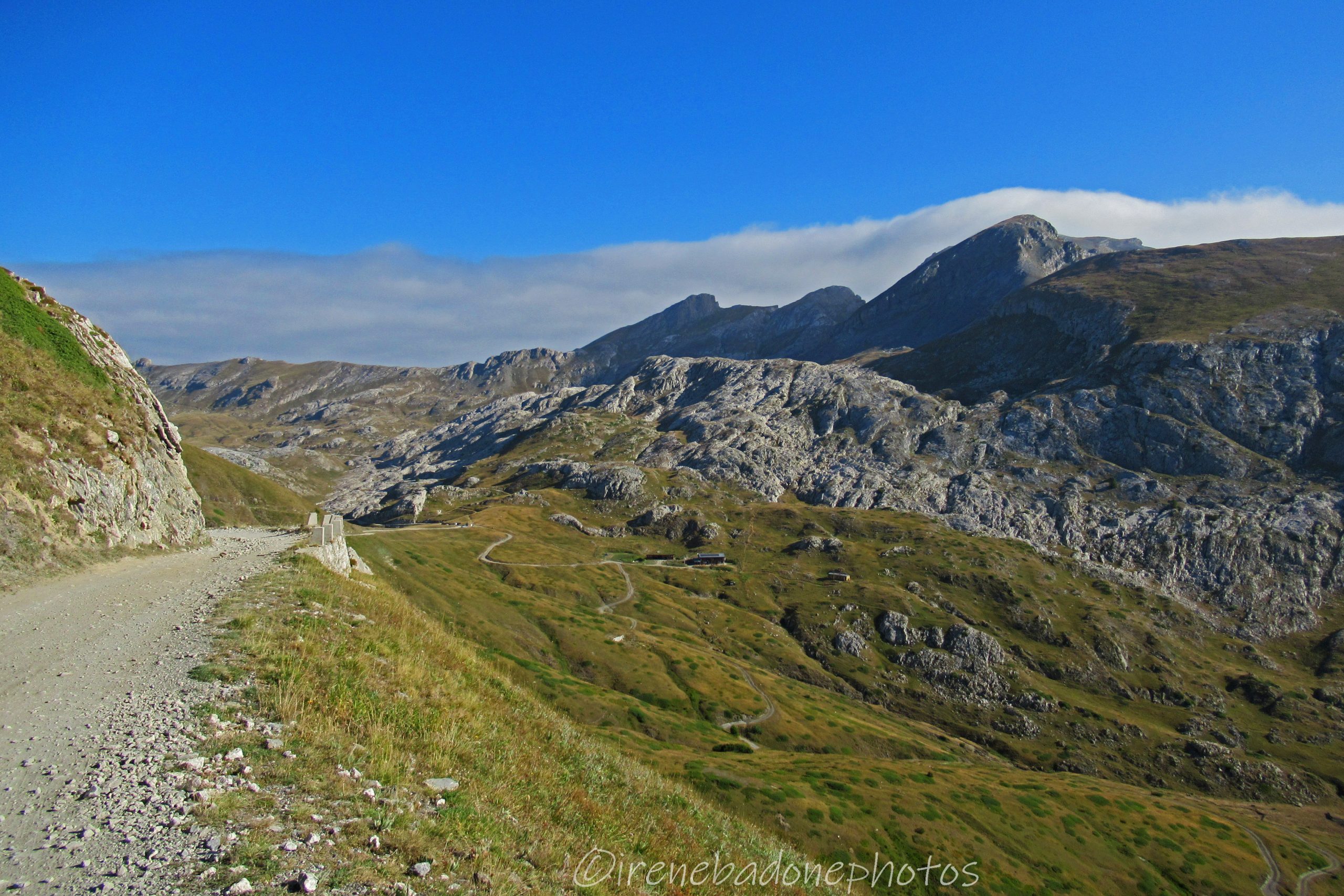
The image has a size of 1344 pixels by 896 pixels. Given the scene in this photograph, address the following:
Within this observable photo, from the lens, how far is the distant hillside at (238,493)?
14125 centimetres

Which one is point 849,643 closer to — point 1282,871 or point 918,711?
point 918,711

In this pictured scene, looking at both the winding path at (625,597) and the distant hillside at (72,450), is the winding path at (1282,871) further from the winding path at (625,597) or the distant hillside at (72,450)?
the distant hillside at (72,450)

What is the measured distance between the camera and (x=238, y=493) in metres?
155

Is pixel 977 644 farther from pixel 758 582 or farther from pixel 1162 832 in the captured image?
pixel 1162 832

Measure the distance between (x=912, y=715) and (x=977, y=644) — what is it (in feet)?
110

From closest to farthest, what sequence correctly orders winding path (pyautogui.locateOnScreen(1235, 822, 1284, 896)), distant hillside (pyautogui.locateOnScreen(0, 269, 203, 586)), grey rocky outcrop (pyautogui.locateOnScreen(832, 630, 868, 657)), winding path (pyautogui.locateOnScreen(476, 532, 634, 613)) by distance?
distant hillside (pyautogui.locateOnScreen(0, 269, 203, 586)), winding path (pyautogui.locateOnScreen(1235, 822, 1284, 896)), winding path (pyautogui.locateOnScreen(476, 532, 634, 613)), grey rocky outcrop (pyautogui.locateOnScreen(832, 630, 868, 657))

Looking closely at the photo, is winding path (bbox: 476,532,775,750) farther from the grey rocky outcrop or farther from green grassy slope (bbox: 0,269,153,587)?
green grassy slope (bbox: 0,269,153,587)

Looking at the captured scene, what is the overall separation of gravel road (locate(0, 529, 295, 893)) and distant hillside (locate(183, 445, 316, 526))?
125878 mm

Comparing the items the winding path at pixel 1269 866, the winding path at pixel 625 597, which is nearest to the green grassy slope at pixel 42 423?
the winding path at pixel 625 597

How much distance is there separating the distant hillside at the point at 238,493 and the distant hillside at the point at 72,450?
3860 inches

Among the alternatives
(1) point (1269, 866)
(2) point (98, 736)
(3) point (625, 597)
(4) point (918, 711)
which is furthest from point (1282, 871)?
(2) point (98, 736)

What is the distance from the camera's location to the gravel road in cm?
861

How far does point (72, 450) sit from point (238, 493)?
14381 centimetres

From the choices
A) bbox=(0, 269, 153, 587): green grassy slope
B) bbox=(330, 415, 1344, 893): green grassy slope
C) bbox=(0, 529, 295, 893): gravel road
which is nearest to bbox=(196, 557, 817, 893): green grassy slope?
bbox=(0, 529, 295, 893): gravel road
